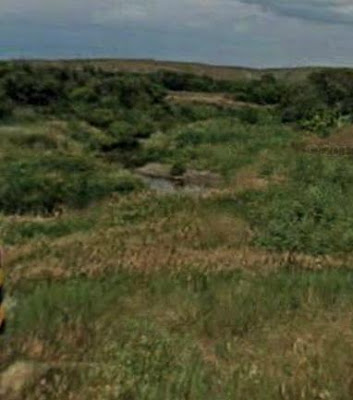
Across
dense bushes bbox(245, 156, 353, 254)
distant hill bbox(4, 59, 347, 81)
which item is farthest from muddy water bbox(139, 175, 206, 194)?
distant hill bbox(4, 59, 347, 81)

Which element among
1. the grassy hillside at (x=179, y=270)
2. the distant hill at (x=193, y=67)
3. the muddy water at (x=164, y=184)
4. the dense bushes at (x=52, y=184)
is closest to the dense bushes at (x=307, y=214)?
the grassy hillside at (x=179, y=270)

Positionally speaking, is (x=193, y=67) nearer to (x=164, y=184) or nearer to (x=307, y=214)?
(x=164, y=184)

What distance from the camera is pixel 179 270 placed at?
469 inches

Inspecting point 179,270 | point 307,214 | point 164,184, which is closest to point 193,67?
point 164,184

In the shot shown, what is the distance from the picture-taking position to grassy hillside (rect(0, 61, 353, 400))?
6.71 metres

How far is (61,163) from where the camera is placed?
36.6m

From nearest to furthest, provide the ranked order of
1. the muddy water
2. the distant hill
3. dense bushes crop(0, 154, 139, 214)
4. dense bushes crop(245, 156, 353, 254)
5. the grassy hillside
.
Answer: the grassy hillside, dense bushes crop(245, 156, 353, 254), dense bushes crop(0, 154, 139, 214), the muddy water, the distant hill

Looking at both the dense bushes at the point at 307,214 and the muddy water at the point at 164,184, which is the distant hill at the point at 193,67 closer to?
the muddy water at the point at 164,184

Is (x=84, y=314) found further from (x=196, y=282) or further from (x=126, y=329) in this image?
(x=196, y=282)

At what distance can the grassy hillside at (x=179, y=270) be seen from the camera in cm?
671

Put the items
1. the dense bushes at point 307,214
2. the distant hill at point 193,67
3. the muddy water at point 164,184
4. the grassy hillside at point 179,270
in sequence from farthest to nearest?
the distant hill at point 193,67 → the muddy water at point 164,184 → the dense bushes at point 307,214 → the grassy hillside at point 179,270

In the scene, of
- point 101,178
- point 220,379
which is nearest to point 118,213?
point 101,178

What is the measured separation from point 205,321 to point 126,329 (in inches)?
47.1

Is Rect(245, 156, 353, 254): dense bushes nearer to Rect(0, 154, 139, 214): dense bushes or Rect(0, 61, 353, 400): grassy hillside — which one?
Rect(0, 61, 353, 400): grassy hillside
